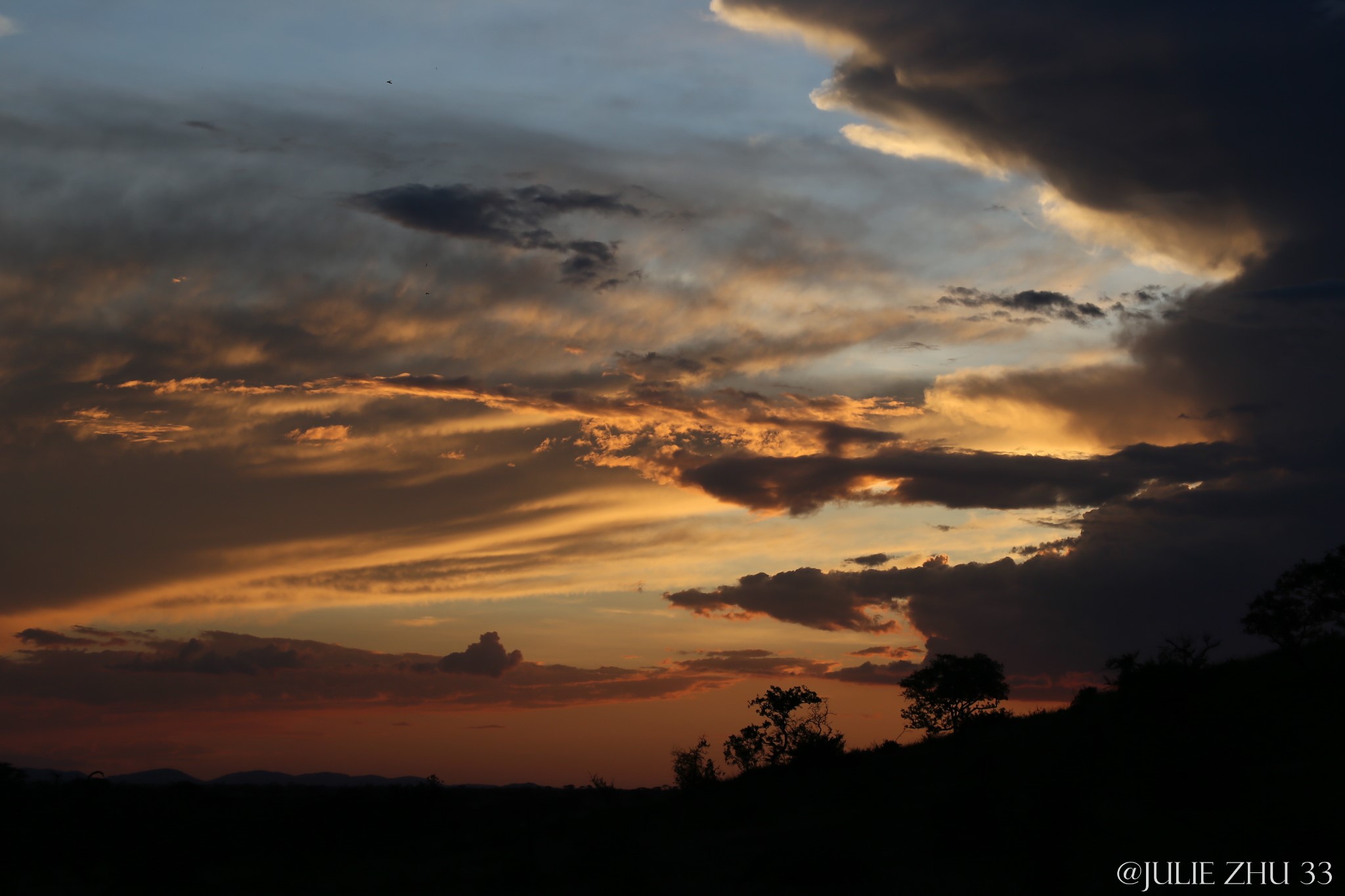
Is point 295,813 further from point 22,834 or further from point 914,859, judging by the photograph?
point 914,859

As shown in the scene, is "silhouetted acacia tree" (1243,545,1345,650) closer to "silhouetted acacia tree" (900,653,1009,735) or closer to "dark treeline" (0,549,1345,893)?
"dark treeline" (0,549,1345,893)

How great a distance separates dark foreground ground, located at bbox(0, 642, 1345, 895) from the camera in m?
35.3

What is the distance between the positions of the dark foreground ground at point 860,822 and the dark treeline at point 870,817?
13cm

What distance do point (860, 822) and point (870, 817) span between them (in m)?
1.21

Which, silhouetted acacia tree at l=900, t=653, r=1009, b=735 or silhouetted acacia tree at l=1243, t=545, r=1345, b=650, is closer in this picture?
silhouetted acacia tree at l=1243, t=545, r=1345, b=650

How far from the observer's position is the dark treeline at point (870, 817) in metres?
35.8

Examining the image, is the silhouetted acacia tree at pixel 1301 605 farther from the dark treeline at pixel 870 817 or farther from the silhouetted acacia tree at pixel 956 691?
the silhouetted acacia tree at pixel 956 691

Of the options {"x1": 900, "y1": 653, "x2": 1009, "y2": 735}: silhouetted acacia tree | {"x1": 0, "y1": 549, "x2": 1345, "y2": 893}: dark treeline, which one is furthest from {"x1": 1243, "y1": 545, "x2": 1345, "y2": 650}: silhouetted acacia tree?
{"x1": 900, "y1": 653, "x2": 1009, "y2": 735}: silhouetted acacia tree

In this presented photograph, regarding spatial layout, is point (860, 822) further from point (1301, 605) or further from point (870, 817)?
point (1301, 605)

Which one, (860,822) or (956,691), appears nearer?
(860,822)

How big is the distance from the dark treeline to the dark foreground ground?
0.13m

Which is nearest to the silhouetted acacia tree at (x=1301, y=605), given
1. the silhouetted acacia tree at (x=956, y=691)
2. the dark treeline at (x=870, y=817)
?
the dark treeline at (x=870, y=817)

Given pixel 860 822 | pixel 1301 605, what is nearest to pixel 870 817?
pixel 860 822

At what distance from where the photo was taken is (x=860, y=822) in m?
43.4
